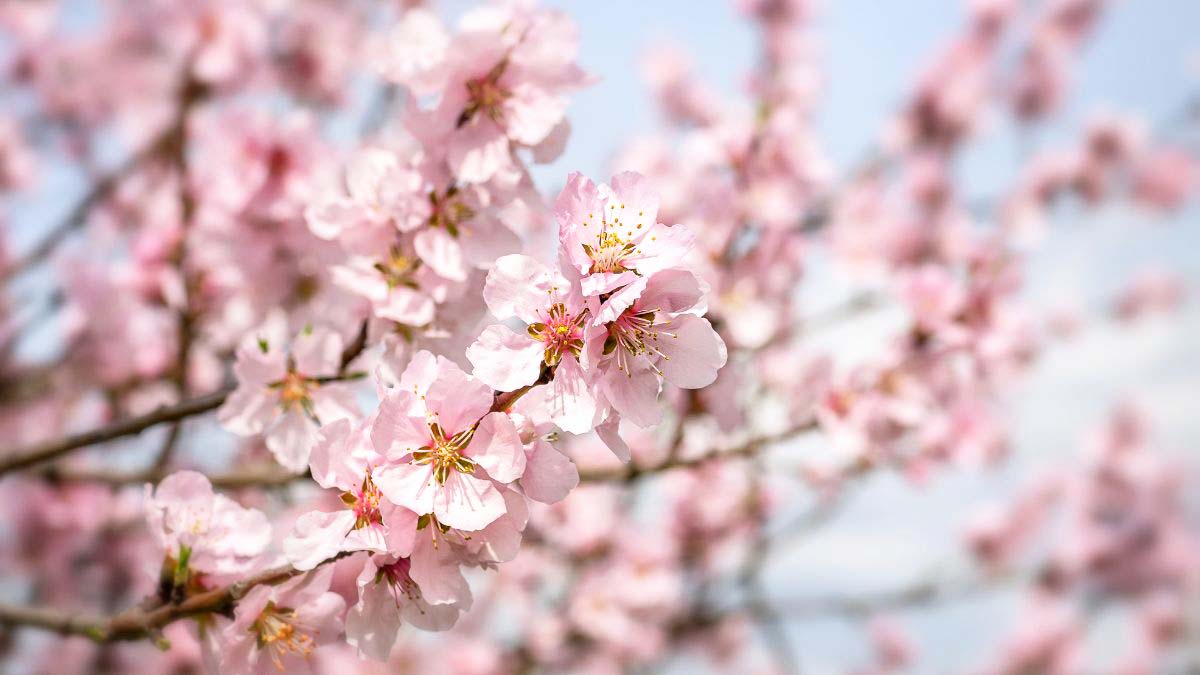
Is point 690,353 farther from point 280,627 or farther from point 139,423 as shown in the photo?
point 139,423

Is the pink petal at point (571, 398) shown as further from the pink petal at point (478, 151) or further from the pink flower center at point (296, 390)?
the pink flower center at point (296, 390)

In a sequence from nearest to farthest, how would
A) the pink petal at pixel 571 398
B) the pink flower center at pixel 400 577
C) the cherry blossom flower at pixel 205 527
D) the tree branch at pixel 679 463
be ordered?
1. the pink petal at pixel 571 398
2. the pink flower center at pixel 400 577
3. the cherry blossom flower at pixel 205 527
4. the tree branch at pixel 679 463

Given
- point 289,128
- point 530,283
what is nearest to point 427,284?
point 530,283

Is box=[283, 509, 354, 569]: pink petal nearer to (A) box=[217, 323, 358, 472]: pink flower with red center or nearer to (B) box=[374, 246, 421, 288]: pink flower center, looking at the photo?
(A) box=[217, 323, 358, 472]: pink flower with red center

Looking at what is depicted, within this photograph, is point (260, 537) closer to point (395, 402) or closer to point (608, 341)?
point (395, 402)

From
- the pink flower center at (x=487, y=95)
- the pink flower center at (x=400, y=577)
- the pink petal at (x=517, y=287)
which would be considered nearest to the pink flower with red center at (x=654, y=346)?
the pink petal at (x=517, y=287)

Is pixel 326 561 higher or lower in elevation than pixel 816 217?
lower
